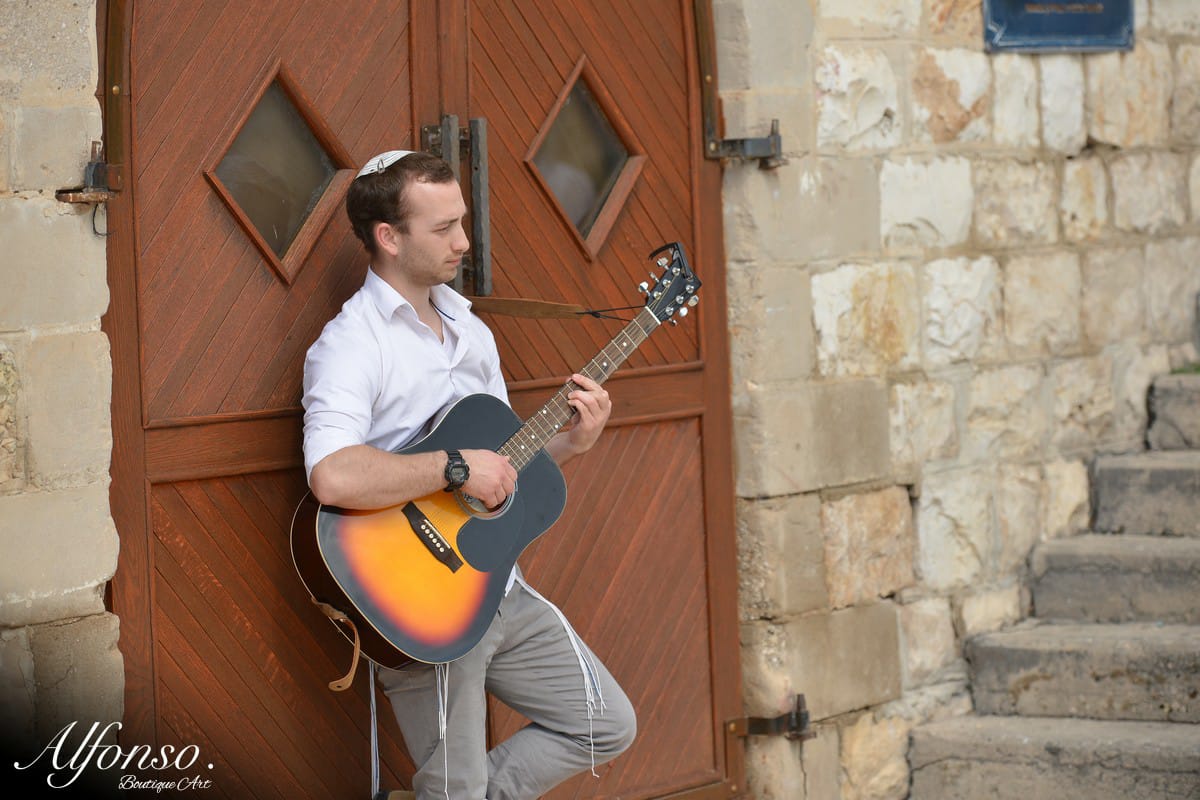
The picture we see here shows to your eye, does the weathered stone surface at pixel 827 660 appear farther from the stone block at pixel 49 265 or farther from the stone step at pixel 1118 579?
the stone block at pixel 49 265

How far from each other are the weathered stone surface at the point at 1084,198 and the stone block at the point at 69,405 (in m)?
3.61

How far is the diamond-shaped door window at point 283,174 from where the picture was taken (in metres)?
3.97

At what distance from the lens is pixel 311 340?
4.05 metres

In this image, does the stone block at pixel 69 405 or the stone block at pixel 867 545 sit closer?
the stone block at pixel 69 405

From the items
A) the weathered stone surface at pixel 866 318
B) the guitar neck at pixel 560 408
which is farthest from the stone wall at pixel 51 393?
the weathered stone surface at pixel 866 318

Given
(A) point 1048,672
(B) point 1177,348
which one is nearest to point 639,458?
(A) point 1048,672

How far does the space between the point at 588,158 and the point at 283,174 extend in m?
1.02

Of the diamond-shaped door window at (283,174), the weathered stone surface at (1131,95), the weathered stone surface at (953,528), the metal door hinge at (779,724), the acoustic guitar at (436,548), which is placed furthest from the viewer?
the weathered stone surface at (1131,95)

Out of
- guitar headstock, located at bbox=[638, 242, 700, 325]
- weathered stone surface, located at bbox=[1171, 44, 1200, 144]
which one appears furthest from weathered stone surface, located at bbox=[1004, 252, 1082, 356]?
guitar headstock, located at bbox=[638, 242, 700, 325]

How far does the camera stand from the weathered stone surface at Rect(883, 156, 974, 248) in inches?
208

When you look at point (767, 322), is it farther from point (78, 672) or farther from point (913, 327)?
point (78, 672)

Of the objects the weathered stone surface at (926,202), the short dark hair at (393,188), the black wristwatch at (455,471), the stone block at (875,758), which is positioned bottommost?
the stone block at (875,758)

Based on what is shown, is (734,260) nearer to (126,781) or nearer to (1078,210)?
(1078,210)

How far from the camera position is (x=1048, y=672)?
17.6ft
